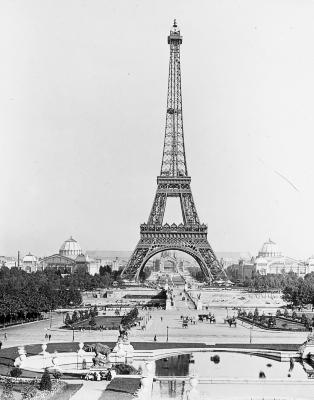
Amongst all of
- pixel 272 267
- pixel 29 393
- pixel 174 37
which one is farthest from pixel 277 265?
pixel 29 393

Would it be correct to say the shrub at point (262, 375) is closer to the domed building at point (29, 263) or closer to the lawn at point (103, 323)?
the lawn at point (103, 323)

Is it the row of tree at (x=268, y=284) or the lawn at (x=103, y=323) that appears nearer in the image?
the lawn at (x=103, y=323)

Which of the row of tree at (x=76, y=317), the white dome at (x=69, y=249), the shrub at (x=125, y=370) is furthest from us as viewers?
the white dome at (x=69, y=249)

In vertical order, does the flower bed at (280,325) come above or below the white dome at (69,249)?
below

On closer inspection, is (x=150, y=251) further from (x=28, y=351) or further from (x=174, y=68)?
(x=28, y=351)

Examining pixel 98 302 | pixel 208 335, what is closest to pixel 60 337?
pixel 208 335

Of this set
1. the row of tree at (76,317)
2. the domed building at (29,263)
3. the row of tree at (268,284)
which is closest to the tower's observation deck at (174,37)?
the row of tree at (268,284)

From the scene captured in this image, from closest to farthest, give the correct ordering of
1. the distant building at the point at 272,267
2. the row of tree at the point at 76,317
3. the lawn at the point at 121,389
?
the lawn at the point at 121,389, the row of tree at the point at 76,317, the distant building at the point at 272,267

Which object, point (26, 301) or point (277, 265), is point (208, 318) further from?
point (277, 265)
